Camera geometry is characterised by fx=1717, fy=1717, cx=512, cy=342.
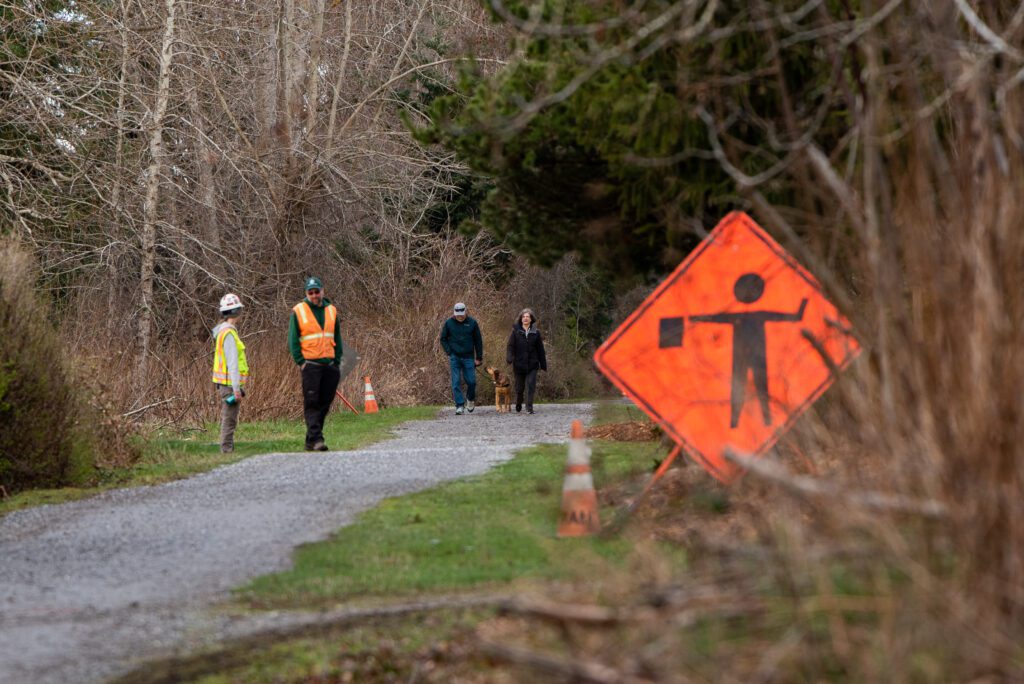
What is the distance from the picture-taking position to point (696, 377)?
10.3 meters

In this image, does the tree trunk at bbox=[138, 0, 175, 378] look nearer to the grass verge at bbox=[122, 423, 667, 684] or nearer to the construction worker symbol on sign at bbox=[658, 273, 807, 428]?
the grass verge at bbox=[122, 423, 667, 684]

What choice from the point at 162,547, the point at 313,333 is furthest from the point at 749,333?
the point at 313,333

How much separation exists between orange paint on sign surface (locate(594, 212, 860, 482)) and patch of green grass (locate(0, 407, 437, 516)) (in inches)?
234

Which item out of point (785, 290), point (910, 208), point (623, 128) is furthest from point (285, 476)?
point (910, 208)

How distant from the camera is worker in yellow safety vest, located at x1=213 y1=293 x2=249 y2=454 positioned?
1984cm

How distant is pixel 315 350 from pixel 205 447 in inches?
97.6

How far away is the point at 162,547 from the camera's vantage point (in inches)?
434

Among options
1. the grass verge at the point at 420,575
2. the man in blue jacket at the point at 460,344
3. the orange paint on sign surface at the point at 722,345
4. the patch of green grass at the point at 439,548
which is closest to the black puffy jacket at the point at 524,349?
the man in blue jacket at the point at 460,344

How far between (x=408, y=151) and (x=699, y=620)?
34.4 metres

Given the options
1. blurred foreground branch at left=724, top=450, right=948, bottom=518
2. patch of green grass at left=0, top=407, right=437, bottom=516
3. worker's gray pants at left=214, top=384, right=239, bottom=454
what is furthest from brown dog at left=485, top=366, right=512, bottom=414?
blurred foreground branch at left=724, top=450, right=948, bottom=518

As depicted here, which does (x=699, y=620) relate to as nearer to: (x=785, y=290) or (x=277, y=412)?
(x=785, y=290)

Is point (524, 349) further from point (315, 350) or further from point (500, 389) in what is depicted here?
point (315, 350)

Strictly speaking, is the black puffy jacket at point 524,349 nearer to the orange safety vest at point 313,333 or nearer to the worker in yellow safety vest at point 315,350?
the worker in yellow safety vest at point 315,350

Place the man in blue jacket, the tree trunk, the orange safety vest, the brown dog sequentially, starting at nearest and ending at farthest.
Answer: the orange safety vest → the tree trunk → the man in blue jacket → the brown dog
